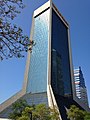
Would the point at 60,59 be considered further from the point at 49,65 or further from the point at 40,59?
the point at 49,65

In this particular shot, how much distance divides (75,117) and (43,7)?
76.4m

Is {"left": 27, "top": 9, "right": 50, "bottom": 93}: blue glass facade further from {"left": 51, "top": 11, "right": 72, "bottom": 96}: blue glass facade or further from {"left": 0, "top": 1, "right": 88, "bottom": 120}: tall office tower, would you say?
{"left": 51, "top": 11, "right": 72, "bottom": 96}: blue glass facade

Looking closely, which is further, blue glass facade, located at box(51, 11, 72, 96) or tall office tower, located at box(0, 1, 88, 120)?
blue glass facade, located at box(51, 11, 72, 96)

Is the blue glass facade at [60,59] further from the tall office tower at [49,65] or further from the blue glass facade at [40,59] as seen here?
the blue glass facade at [40,59]

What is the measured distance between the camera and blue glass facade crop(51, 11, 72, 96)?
276 feet

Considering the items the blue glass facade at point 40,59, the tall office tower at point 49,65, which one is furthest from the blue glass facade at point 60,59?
the blue glass facade at point 40,59

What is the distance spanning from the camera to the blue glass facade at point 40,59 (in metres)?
79.7

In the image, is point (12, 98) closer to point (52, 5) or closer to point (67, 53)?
point (67, 53)

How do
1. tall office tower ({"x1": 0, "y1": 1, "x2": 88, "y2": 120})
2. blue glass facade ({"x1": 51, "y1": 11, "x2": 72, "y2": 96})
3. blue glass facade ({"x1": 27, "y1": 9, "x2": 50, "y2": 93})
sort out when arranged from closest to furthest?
tall office tower ({"x1": 0, "y1": 1, "x2": 88, "y2": 120}) < blue glass facade ({"x1": 27, "y1": 9, "x2": 50, "y2": 93}) < blue glass facade ({"x1": 51, "y1": 11, "x2": 72, "y2": 96})

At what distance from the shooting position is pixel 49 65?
81.2 metres

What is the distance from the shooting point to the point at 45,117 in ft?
137

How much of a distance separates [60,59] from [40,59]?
12218 mm

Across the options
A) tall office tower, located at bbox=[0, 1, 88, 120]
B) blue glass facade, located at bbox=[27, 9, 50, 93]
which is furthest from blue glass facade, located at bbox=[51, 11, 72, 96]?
blue glass facade, located at bbox=[27, 9, 50, 93]

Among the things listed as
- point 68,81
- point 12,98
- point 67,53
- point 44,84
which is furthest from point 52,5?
point 12,98
